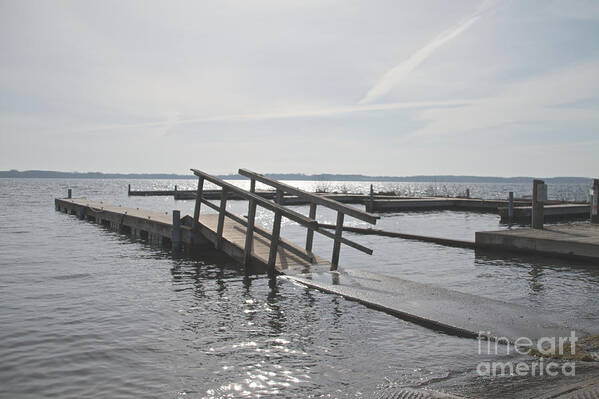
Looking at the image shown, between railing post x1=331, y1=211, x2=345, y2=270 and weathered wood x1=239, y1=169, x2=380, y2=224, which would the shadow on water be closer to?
railing post x1=331, y1=211, x2=345, y2=270

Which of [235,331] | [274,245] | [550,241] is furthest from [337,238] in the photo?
[550,241]

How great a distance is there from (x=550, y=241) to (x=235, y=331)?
31.5 feet

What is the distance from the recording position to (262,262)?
431 inches

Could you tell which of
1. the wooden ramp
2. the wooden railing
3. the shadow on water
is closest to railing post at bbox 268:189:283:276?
the wooden railing

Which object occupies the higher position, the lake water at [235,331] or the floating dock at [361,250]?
the floating dock at [361,250]

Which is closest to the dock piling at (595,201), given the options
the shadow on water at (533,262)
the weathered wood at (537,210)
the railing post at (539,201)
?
the railing post at (539,201)

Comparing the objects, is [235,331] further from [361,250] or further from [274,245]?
[274,245]

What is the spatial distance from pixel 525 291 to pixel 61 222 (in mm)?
23941

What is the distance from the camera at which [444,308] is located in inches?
284

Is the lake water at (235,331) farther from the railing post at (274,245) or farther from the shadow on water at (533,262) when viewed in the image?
the railing post at (274,245)

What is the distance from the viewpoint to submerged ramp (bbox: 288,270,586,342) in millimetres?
6281

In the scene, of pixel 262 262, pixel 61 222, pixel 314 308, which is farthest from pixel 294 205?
pixel 314 308

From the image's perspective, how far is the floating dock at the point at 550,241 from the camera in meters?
12.0

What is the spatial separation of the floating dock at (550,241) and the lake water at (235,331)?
45cm
